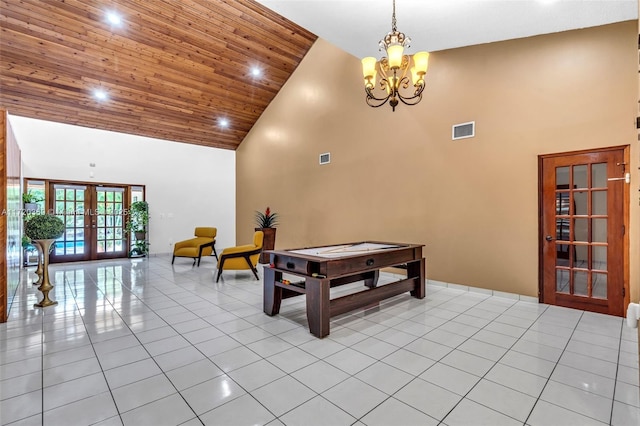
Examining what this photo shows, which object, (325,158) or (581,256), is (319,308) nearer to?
(581,256)

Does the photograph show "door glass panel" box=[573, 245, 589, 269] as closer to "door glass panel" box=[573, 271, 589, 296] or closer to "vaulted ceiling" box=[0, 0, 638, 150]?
"door glass panel" box=[573, 271, 589, 296]

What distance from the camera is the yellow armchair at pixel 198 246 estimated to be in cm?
719

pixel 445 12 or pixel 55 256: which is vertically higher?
pixel 445 12

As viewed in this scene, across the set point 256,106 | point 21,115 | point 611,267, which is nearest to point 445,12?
point 611,267

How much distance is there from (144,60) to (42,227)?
3.77m

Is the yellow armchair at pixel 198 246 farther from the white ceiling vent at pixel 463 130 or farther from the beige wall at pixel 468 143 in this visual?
the white ceiling vent at pixel 463 130

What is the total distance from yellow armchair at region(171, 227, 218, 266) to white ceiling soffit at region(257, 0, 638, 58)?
5137 millimetres

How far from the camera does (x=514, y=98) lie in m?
4.28

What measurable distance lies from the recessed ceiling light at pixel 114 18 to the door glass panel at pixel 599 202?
7503 millimetres

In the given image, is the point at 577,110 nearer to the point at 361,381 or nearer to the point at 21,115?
the point at 361,381

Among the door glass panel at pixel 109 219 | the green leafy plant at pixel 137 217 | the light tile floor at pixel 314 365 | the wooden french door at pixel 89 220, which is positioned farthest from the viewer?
the green leafy plant at pixel 137 217

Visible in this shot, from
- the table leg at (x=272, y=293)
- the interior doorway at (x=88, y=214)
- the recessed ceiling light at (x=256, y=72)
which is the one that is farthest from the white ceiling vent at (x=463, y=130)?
the interior doorway at (x=88, y=214)

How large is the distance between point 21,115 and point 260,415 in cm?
844

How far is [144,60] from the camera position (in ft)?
19.8
